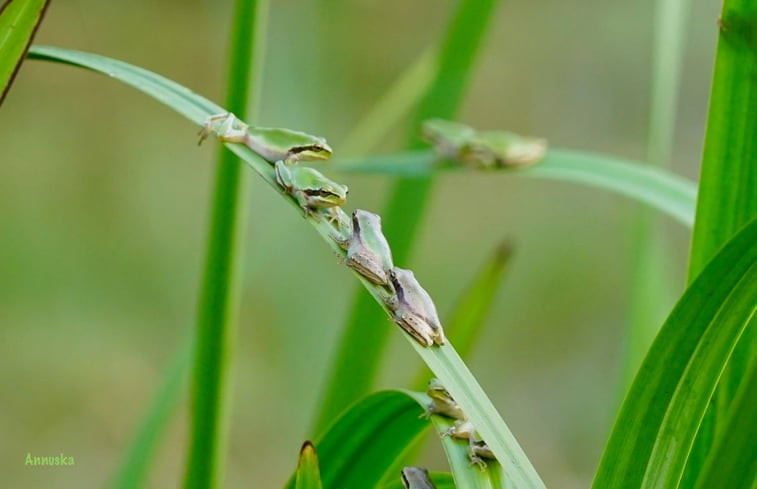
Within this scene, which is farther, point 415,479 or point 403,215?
point 403,215

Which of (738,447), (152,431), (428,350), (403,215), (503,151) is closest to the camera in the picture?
(738,447)

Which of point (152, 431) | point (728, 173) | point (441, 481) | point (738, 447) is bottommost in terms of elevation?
point (152, 431)

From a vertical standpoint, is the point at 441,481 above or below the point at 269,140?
below

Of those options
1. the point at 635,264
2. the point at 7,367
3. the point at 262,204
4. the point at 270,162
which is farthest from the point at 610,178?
the point at 7,367

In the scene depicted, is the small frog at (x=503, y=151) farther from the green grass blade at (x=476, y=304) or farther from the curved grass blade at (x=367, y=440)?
the curved grass blade at (x=367, y=440)

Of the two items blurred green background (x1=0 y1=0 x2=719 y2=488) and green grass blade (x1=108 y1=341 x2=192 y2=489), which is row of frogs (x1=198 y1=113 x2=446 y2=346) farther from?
blurred green background (x1=0 y1=0 x2=719 y2=488)

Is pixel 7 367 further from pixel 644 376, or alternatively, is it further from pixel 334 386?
pixel 644 376

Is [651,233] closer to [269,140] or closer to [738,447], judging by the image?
[269,140]

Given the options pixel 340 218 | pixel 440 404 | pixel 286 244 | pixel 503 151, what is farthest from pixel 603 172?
pixel 286 244
